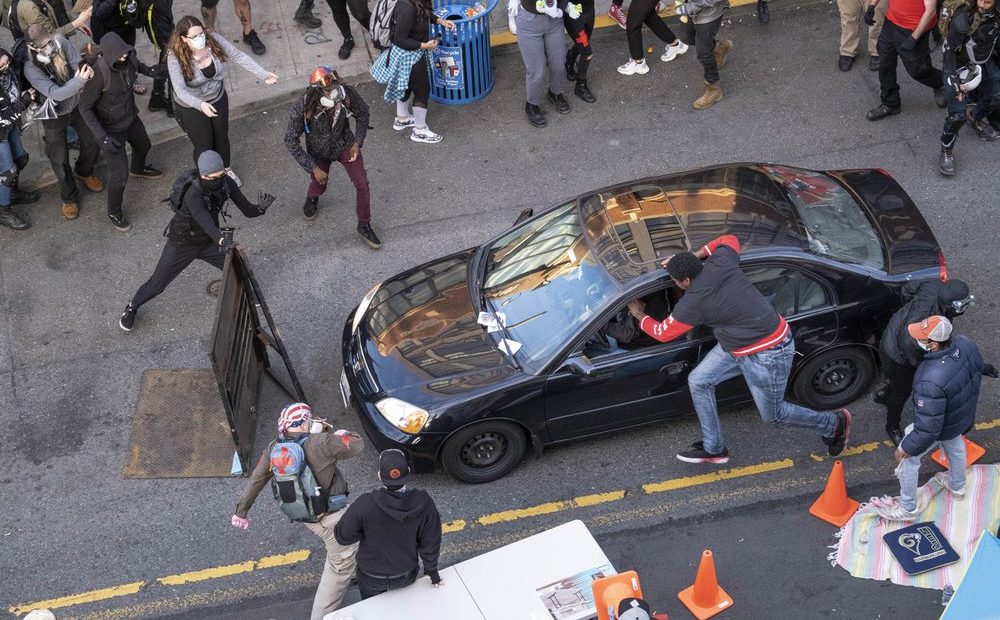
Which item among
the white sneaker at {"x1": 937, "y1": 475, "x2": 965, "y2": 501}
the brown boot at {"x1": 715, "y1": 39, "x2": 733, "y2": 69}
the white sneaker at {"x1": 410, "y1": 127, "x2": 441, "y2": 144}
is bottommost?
the white sneaker at {"x1": 410, "y1": 127, "x2": 441, "y2": 144}

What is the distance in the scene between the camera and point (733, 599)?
6.77 m

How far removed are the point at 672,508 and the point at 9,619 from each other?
174 inches

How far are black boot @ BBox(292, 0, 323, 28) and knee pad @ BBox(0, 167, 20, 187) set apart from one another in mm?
3805

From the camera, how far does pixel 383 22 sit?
10.0 meters

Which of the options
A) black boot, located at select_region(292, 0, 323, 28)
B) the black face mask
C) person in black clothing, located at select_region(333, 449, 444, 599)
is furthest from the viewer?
black boot, located at select_region(292, 0, 323, 28)

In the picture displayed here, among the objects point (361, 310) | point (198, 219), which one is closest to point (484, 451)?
point (361, 310)

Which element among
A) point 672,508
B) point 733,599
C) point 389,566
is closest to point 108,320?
point 389,566

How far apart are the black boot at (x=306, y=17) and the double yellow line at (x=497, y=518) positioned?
6.98m

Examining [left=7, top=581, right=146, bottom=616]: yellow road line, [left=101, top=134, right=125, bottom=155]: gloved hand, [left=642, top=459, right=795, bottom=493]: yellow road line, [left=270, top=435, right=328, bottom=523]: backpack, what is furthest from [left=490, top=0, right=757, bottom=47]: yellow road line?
[left=7, top=581, right=146, bottom=616]: yellow road line

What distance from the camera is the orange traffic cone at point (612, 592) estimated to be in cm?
552

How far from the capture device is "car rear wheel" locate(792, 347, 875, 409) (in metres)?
7.58

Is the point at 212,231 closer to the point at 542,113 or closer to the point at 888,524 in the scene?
the point at 542,113

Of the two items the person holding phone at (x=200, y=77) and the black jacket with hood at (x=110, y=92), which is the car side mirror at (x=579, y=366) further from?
the black jacket with hood at (x=110, y=92)

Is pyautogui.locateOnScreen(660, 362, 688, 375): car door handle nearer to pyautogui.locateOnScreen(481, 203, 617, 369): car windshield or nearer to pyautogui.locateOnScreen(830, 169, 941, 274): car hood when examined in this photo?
pyautogui.locateOnScreen(481, 203, 617, 369): car windshield
